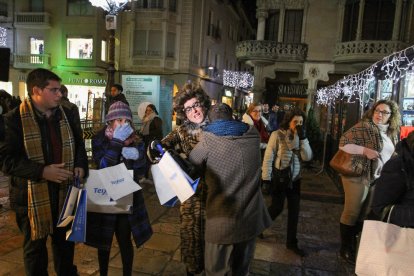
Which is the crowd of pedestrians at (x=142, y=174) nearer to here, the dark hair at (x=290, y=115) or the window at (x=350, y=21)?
the dark hair at (x=290, y=115)

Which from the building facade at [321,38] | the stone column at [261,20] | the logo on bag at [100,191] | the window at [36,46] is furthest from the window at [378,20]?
the window at [36,46]

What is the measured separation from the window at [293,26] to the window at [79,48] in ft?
44.2

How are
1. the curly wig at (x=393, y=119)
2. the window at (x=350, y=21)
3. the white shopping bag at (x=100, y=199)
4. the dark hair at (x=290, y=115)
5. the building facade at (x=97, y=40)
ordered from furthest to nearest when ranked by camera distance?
1. the building facade at (x=97, y=40)
2. the window at (x=350, y=21)
3. the dark hair at (x=290, y=115)
4. the curly wig at (x=393, y=119)
5. the white shopping bag at (x=100, y=199)

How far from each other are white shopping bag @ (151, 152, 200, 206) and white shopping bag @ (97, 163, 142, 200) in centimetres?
45

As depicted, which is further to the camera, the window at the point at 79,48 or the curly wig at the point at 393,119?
the window at the point at 79,48

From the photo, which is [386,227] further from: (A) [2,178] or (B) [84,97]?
(B) [84,97]

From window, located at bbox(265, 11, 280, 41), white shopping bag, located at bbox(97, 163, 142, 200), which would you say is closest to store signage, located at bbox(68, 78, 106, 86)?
window, located at bbox(265, 11, 280, 41)

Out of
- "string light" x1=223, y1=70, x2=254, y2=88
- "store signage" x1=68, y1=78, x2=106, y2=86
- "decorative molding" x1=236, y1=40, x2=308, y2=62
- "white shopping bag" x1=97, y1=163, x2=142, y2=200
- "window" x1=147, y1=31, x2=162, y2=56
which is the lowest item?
"white shopping bag" x1=97, y1=163, x2=142, y2=200

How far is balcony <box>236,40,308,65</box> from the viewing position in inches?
638

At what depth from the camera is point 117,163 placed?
2.98 m

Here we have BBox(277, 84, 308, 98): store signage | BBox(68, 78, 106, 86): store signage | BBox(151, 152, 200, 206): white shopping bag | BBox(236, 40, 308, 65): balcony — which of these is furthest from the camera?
BBox(68, 78, 106, 86): store signage

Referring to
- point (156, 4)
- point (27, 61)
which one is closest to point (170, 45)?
point (156, 4)

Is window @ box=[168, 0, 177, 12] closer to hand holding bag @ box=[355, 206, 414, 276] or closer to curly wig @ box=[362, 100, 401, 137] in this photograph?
curly wig @ box=[362, 100, 401, 137]

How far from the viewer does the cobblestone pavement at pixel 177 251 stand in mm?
3803
